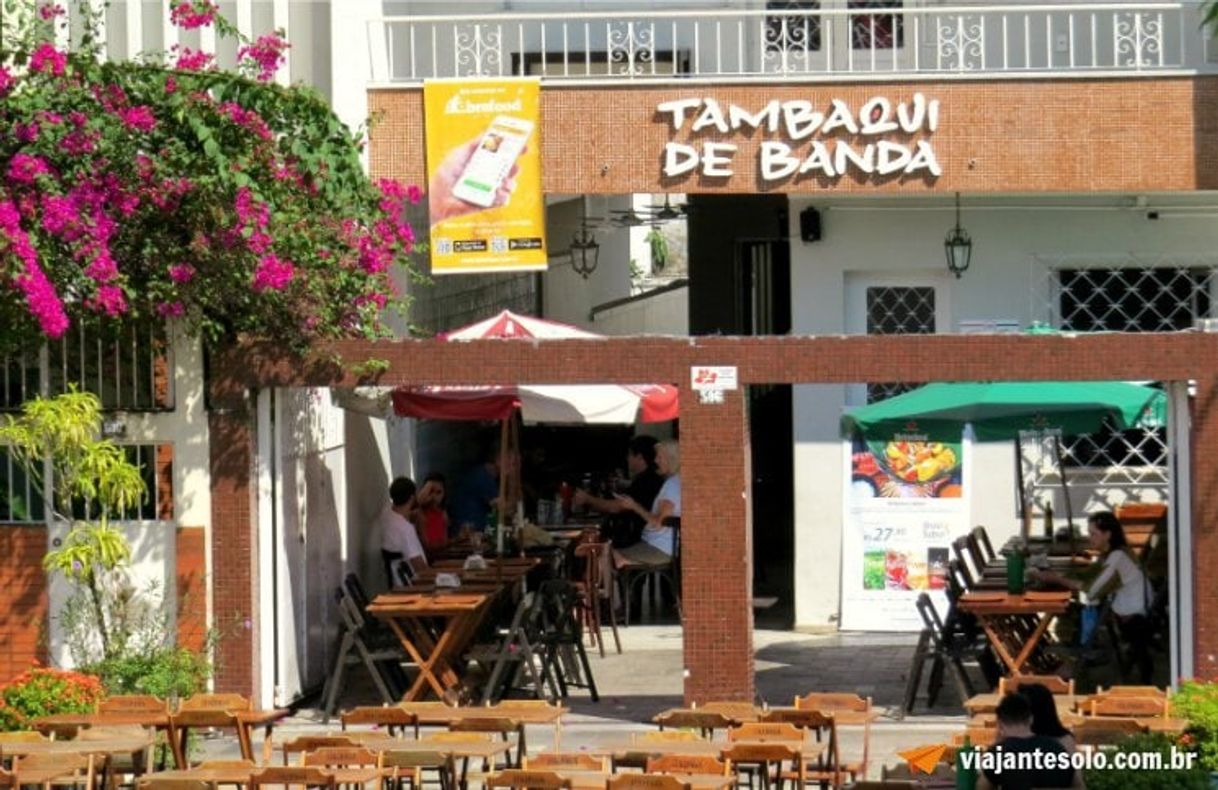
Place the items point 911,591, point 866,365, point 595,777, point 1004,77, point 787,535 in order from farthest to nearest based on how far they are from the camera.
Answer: point 787,535 < point 911,591 < point 1004,77 < point 866,365 < point 595,777

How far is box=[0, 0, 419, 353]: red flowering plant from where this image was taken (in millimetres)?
16953

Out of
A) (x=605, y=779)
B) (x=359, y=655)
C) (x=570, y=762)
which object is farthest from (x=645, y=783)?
(x=359, y=655)

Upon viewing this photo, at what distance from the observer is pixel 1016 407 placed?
61.3 ft

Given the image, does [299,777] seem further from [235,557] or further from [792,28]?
[792,28]

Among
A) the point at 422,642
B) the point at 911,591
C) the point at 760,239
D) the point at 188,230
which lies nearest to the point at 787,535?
the point at 760,239

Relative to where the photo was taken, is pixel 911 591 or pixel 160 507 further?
pixel 911 591

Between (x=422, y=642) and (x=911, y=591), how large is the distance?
18.0 ft

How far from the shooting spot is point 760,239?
28.2 m

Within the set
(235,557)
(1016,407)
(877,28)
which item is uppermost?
(877,28)

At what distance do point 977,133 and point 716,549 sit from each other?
4.98 meters

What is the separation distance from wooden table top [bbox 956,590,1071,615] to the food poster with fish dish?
162 inches

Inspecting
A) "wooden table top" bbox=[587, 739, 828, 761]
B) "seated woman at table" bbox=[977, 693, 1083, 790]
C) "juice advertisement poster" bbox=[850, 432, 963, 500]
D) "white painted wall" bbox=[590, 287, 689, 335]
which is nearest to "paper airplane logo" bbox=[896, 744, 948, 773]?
"wooden table top" bbox=[587, 739, 828, 761]

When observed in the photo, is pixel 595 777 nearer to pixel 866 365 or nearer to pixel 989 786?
pixel 989 786

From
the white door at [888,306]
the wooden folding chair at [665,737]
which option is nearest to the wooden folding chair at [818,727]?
the wooden folding chair at [665,737]
